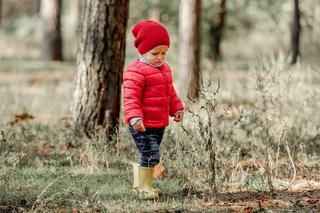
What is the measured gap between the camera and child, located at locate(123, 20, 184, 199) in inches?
217

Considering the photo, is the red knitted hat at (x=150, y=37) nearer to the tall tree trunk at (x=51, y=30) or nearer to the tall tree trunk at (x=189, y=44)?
the tall tree trunk at (x=189, y=44)

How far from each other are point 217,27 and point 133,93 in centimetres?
1451

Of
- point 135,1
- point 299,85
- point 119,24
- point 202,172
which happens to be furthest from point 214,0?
point 202,172

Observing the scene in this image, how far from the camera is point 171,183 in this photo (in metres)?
6.20

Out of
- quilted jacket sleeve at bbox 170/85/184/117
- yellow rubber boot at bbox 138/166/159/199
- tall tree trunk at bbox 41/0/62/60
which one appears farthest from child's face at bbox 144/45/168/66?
tall tree trunk at bbox 41/0/62/60

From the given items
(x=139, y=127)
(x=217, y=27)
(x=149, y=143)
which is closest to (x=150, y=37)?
(x=139, y=127)

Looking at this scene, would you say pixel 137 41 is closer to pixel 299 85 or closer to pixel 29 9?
pixel 299 85

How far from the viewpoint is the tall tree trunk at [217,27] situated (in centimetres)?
1923

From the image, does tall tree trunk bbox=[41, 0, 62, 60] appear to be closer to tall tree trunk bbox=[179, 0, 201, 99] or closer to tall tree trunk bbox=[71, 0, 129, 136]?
tall tree trunk bbox=[179, 0, 201, 99]

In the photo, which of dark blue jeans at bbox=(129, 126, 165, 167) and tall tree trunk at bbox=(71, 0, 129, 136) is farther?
tall tree trunk at bbox=(71, 0, 129, 136)

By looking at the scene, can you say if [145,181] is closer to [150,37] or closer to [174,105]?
[174,105]

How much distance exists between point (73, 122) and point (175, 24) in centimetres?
1151

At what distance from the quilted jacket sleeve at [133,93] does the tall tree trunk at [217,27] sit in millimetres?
14011

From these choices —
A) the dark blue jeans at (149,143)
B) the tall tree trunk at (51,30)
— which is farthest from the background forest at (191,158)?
the tall tree trunk at (51,30)
